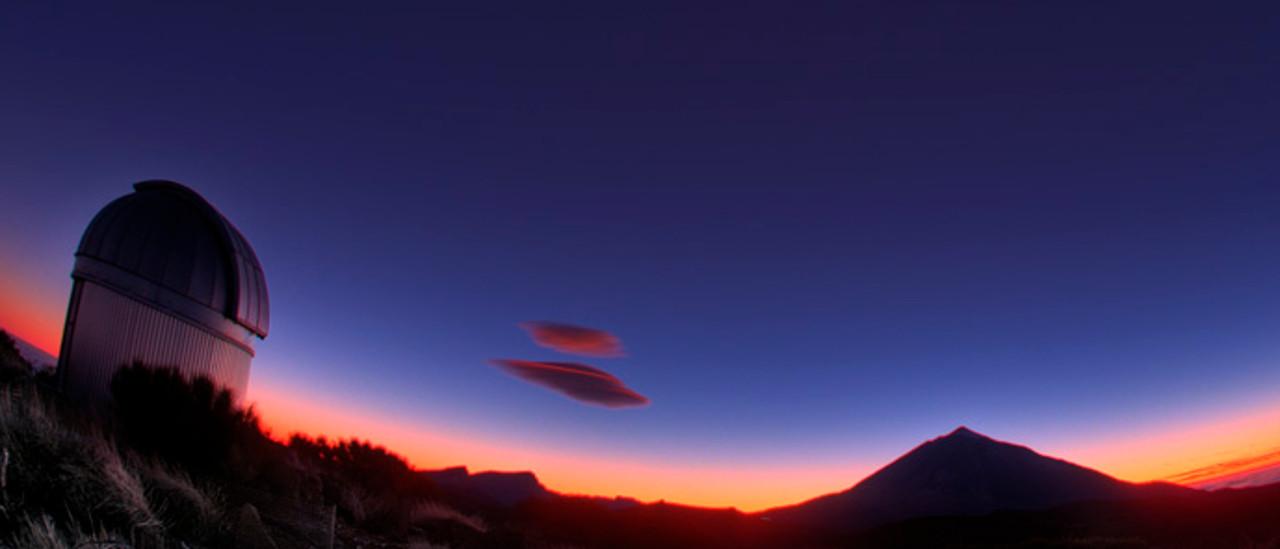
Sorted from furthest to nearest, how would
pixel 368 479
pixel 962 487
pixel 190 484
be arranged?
pixel 962 487
pixel 368 479
pixel 190 484

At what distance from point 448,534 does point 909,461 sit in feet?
348

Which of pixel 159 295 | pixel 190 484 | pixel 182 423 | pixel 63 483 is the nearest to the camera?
Result: pixel 63 483

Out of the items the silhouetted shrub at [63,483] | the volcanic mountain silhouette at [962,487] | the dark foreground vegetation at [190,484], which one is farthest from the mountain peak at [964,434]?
the silhouetted shrub at [63,483]

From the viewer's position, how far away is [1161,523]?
31.0 m

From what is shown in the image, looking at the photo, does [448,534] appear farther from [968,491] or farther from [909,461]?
[909,461]

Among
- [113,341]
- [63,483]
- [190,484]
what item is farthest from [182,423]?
[113,341]

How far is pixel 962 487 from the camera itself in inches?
3383

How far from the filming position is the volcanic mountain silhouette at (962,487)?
8262 cm

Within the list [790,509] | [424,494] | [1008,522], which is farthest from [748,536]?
[790,509]

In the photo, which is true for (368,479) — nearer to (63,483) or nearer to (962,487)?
(63,483)

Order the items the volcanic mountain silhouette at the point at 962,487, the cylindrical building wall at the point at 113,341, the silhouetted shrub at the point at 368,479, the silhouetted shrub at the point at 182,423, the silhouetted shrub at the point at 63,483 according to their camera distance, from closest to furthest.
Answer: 1. the silhouetted shrub at the point at 63,483
2. the silhouetted shrub at the point at 182,423
3. the silhouetted shrub at the point at 368,479
4. the cylindrical building wall at the point at 113,341
5. the volcanic mountain silhouette at the point at 962,487

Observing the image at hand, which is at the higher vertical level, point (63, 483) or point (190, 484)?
point (63, 483)

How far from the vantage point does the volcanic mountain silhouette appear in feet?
271

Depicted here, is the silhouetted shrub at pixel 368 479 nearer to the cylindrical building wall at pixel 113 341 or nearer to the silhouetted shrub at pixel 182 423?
the silhouetted shrub at pixel 182 423
